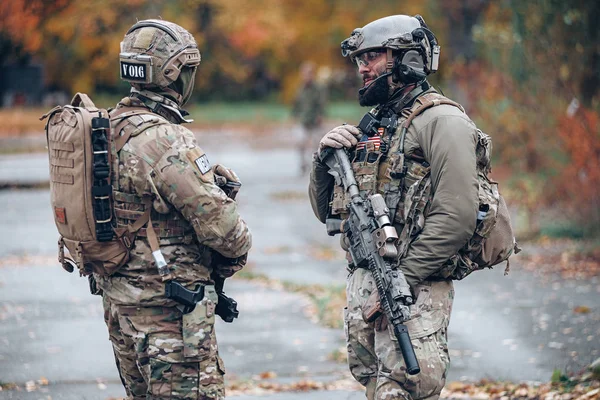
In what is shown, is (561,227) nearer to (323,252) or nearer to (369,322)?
(323,252)

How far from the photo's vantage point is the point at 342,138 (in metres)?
4.41

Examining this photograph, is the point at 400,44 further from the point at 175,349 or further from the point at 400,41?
the point at 175,349

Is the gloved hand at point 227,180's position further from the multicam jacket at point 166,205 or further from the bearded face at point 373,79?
the bearded face at point 373,79

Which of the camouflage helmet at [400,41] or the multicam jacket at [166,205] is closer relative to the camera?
the multicam jacket at [166,205]

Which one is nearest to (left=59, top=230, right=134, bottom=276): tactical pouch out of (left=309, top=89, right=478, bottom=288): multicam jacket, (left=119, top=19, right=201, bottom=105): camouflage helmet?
(left=119, top=19, right=201, bottom=105): camouflage helmet

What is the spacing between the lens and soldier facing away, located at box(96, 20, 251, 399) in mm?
4074

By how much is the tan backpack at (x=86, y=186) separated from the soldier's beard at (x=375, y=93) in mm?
1212

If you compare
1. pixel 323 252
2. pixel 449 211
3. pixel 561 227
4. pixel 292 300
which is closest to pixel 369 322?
pixel 449 211

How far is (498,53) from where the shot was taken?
44.7 feet

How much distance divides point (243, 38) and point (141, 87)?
3204cm

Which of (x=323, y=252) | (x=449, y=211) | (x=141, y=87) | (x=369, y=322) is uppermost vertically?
(x=141, y=87)

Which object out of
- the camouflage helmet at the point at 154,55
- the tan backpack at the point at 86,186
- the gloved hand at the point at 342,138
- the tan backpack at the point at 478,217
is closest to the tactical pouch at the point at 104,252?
the tan backpack at the point at 86,186

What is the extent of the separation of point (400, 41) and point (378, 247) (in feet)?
Answer: 3.30

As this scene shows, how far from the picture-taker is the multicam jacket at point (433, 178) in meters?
4.12
